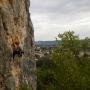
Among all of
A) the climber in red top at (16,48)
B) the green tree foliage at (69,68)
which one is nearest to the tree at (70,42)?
the green tree foliage at (69,68)

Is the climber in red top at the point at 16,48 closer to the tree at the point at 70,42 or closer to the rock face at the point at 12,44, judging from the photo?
the rock face at the point at 12,44

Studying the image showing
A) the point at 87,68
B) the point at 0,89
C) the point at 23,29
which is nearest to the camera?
the point at 0,89

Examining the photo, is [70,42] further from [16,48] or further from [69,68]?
[69,68]

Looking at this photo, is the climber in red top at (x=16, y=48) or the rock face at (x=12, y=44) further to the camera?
the climber in red top at (x=16, y=48)

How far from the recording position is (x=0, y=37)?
36500mm

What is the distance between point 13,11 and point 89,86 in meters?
12.1

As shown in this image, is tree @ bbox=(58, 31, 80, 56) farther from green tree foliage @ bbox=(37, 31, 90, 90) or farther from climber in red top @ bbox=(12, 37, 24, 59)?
climber in red top @ bbox=(12, 37, 24, 59)

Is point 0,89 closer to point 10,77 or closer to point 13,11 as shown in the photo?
point 10,77

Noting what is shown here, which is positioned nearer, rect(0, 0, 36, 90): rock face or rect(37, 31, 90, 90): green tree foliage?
rect(37, 31, 90, 90): green tree foliage

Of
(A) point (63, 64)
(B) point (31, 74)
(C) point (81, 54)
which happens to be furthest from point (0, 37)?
(B) point (31, 74)

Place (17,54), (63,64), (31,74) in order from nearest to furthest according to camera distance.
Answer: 1. (63,64)
2. (17,54)
3. (31,74)

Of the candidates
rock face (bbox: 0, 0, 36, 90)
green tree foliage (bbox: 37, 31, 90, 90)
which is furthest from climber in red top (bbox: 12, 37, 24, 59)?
green tree foliage (bbox: 37, 31, 90, 90)

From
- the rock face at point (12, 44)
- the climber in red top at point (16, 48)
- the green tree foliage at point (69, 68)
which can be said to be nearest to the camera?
the green tree foliage at point (69, 68)

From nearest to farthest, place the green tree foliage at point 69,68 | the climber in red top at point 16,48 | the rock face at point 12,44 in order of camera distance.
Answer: the green tree foliage at point 69,68 < the rock face at point 12,44 < the climber in red top at point 16,48
